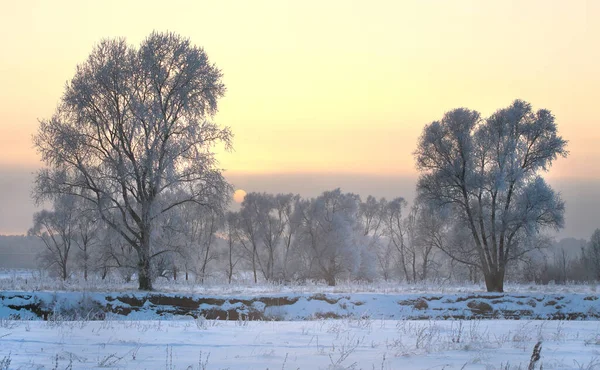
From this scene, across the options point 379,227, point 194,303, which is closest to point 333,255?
point 379,227

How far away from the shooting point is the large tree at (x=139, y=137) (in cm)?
2055

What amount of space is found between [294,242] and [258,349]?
41.9m

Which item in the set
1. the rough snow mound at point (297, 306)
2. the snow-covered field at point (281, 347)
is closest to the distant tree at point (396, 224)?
the rough snow mound at point (297, 306)

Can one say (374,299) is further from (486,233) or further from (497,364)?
(497,364)

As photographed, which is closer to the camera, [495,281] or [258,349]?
[258,349]

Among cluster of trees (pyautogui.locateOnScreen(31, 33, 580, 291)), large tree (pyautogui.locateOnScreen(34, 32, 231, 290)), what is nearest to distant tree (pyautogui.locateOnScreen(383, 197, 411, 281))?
cluster of trees (pyautogui.locateOnScreen(31, 33, 580, 291))

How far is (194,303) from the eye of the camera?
768 inches

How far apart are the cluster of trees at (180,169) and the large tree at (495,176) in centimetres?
6

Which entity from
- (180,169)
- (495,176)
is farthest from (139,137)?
(495,176)

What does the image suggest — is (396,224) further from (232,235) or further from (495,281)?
(495,281)

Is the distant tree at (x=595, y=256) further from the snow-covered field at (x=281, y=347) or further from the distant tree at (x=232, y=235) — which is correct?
the snow-covered field at (x=281, y=347)

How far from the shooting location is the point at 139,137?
2108cm

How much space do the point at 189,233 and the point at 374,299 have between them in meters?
8.94

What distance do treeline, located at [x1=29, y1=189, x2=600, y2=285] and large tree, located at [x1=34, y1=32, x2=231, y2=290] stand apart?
720mm
